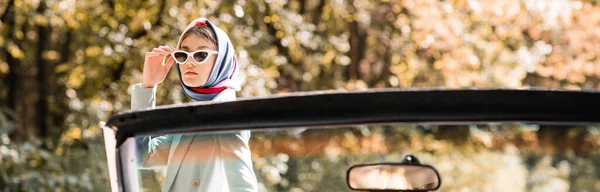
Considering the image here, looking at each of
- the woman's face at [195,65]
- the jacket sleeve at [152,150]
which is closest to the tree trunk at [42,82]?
the woman's face at [195,65]

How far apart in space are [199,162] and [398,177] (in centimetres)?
61

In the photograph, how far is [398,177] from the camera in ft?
8.39

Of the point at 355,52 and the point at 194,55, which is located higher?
the point at 355,52

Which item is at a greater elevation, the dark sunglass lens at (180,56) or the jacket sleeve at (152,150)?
the dark sunglass lens at (180,56)

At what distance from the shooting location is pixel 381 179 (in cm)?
256

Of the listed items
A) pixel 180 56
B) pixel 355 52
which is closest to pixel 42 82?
pixel 355 52

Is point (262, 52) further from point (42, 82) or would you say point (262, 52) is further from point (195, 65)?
point (195, 65)

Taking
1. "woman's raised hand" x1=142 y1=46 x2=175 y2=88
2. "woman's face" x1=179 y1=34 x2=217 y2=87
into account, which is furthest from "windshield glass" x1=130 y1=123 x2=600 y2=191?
"woman's face" x1=179 y1=34 x2=217 y2=87

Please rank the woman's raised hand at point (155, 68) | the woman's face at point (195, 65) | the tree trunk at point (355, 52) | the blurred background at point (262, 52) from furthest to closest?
the tree trunk at point (355, 52) < the blurred background at point (262, 52) < the woman's face at point (195, 65) < the woman's raised hand at point (155, 68)

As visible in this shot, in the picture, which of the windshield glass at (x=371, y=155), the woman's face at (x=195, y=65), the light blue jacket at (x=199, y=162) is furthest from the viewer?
the woman's face at (x=195, y=65)

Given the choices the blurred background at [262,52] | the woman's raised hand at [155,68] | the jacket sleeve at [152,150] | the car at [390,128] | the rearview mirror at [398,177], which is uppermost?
the blurred background at [262,52]

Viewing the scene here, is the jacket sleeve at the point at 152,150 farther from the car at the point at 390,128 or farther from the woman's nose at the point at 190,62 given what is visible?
the woman's nose at the point at 190,62

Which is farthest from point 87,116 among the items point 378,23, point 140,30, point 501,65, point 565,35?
point 565,35

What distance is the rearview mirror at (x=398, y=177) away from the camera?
254cm
